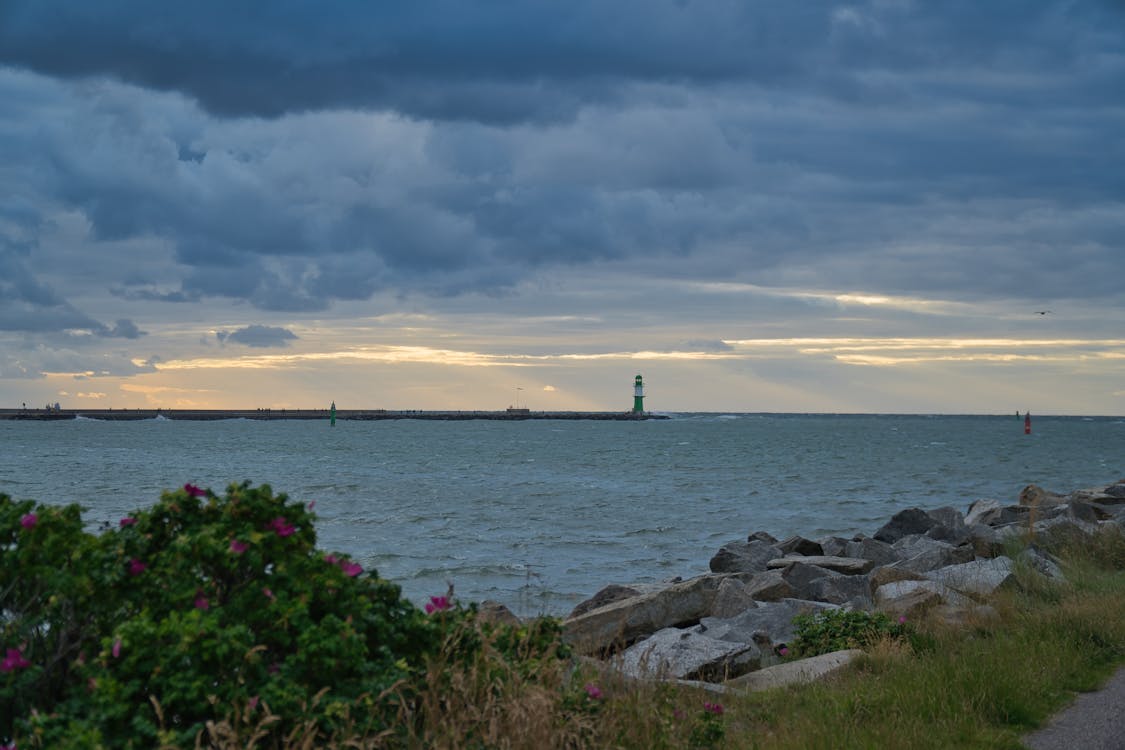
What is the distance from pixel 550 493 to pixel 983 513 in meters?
20.2

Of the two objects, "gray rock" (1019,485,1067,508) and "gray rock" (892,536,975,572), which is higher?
"gray rock" (1019,485,1067,508)

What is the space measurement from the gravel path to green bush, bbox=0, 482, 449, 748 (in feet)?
14.4

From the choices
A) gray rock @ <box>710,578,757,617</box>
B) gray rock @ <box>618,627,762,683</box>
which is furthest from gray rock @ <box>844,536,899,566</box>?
gray rock @ <box>618,627,762,683</box>

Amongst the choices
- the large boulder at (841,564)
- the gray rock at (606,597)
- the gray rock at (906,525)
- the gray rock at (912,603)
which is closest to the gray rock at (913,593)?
the gray rock at (912,603)

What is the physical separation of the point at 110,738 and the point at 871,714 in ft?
15.7

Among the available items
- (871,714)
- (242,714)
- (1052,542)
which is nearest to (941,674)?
(871,714)

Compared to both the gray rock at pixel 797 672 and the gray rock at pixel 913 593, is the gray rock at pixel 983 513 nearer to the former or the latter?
the gray rock at pixel 913 593

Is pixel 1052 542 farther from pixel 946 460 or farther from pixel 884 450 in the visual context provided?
pixel 884 450

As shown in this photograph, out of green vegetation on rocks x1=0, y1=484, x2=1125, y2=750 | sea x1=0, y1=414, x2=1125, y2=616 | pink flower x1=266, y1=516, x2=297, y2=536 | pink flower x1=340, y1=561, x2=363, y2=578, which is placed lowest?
sea x1=0, y1=414, x2=1125, y2=616

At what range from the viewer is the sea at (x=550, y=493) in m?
24.1

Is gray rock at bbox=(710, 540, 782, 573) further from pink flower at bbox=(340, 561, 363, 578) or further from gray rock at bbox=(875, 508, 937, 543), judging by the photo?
pink flower at bbox=(340, 561, 363, 578)

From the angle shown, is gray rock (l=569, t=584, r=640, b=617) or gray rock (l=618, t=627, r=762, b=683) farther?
gray rock (l=569, t=584, r=640, b=617)

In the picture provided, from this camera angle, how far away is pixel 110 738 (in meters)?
4.83

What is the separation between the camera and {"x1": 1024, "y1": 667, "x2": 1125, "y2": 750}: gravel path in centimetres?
692
